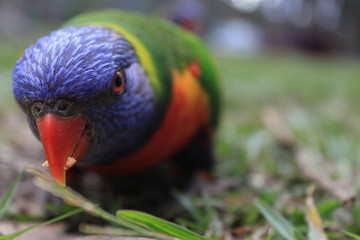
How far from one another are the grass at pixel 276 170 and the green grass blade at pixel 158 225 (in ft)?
0.81

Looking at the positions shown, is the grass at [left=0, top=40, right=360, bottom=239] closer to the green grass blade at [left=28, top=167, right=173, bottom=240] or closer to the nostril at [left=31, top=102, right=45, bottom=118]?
the green grass blade at [left=28, top=167, right=173, bottom=240]

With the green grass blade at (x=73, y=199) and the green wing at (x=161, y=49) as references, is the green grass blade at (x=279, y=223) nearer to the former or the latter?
the green grass blade at (x=73, y=199)

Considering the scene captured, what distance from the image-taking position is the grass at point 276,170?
1.33m

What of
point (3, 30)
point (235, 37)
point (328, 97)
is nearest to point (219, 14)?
point (235, 37)

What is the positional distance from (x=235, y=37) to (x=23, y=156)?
22.0 metres

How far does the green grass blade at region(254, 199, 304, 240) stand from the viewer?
3.82 ft

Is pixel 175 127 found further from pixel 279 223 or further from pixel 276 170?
pixel 276 170

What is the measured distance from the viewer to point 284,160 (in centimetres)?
215

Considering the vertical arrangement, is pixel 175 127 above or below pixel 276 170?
above

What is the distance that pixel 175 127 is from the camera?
1.55 meters

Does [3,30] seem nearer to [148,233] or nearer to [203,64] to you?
[203,64]

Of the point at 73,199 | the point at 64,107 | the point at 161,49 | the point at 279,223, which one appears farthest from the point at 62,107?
the point at 279,223

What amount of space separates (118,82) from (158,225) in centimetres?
43

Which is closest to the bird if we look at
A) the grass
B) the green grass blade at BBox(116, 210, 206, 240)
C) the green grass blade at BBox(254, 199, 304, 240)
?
the green grass blade at BBox(116, 210, 206, 240)
